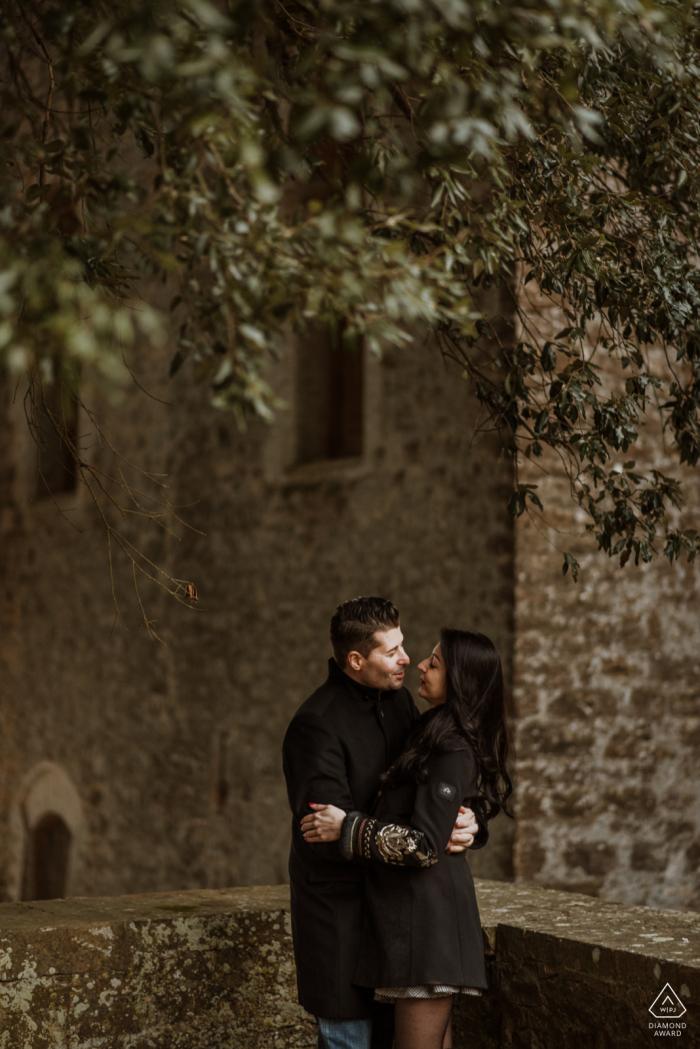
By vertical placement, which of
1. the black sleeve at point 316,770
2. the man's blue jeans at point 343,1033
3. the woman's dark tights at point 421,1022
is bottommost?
the man's blue jeans at point 343,1033

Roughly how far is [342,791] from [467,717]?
32cm

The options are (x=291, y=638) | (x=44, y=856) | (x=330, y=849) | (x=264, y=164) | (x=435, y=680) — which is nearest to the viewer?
(x=264, y=164)

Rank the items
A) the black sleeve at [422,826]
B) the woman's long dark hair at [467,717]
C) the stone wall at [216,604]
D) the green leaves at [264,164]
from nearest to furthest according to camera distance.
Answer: the green leaves at [264,164]
the black sleeve at [422,826]
the woman's long dark hair at [467,717]
the stone wall at [216,604]

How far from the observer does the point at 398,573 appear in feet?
21.5

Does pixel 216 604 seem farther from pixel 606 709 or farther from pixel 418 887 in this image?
pixel 418 887

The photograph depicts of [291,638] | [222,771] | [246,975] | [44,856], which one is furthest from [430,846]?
[44,856]

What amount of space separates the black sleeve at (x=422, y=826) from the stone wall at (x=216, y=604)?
134 inches

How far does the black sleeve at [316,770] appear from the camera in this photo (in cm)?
245

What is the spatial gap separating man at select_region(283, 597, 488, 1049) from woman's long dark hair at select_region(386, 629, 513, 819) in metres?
0.10

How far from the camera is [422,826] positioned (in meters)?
2.34

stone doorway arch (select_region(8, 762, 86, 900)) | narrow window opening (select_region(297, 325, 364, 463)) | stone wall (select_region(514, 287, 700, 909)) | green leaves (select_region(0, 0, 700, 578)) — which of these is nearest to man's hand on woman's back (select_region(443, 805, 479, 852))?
green leaves (select_region(0, 0, 700, 578))

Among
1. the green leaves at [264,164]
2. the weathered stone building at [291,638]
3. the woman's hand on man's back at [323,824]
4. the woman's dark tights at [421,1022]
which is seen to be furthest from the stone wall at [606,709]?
the woman's hand on man's back at [323,824]

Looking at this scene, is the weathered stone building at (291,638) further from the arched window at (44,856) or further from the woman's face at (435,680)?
the woman's face at (435,680)

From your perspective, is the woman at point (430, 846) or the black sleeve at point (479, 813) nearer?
the woman at point (430, 846)
